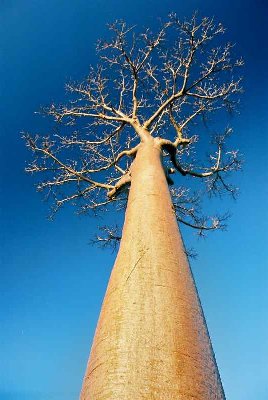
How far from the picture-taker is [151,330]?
5.51ft

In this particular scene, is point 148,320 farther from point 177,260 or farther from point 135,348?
point 177,260

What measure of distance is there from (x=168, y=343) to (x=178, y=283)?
1.56 ft

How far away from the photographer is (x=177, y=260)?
227 cm

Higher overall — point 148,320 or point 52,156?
point 52,156

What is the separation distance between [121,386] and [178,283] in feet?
2.36

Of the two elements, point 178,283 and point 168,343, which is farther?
point 178,283

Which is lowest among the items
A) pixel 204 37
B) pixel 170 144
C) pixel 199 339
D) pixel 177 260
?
pixel 199 339

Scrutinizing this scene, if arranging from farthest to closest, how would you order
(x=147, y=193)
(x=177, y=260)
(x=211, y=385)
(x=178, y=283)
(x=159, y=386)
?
(x=147, y=193) → (x=177, y=260) → (x=178, y=283) → (x=211, y=385) → (x=159, y=386)

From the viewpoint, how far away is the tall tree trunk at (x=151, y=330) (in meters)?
1.48

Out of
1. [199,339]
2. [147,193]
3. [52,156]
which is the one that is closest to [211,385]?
[199,339]

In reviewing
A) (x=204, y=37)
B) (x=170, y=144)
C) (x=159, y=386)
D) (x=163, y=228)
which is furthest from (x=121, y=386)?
(x=204, y=37)

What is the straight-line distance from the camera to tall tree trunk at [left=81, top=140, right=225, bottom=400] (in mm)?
1478

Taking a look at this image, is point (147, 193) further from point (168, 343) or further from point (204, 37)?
point (204, 37)

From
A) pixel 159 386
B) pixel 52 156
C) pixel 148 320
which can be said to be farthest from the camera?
pixel 52 156
